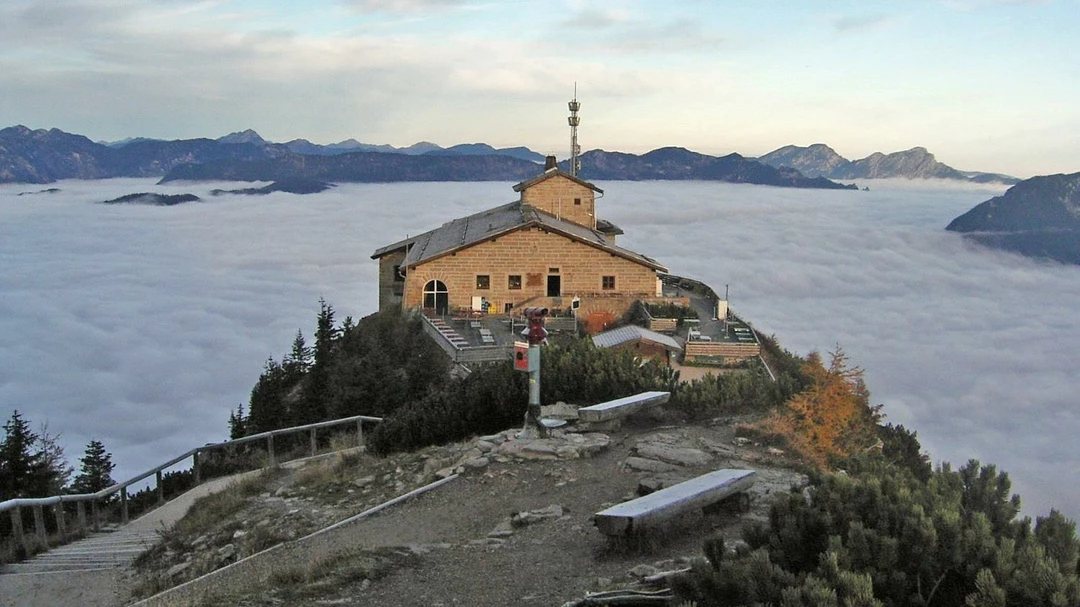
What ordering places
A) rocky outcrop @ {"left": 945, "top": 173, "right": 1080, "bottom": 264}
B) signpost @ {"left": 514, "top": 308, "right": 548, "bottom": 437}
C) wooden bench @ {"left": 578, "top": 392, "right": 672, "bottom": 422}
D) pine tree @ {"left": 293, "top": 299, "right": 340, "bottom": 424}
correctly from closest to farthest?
signpost @ {"left": 514, "top": 308, "right": 548, "bottom": 437}
wooden bench @ {"left": 578, "top": 392, "right": 672, "bottom": 422}
pine tree @ {"left": 293, "top": 299, "right": 340, "bottom": 424}
rocky outcrop @ {"left": 945, "top": 173, "right": 1080, "bottom": 264}

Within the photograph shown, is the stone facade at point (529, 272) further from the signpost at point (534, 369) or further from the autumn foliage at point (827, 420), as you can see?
the signpost at point (534, 369)

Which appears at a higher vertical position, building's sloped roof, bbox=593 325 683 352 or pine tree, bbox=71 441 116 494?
building's sloped roof, bbox=593 325 683 352

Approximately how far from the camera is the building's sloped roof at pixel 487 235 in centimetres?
3122

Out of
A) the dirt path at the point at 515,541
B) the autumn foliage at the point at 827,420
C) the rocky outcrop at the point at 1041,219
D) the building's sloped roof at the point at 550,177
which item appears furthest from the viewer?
the rocky outcrop at the point at 1041,219

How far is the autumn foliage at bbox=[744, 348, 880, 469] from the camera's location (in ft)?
37.2

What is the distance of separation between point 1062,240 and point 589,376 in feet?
411

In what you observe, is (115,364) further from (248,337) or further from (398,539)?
(398,539)

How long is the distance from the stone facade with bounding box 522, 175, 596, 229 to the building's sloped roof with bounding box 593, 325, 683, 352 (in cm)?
1499

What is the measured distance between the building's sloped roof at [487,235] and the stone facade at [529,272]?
21cm

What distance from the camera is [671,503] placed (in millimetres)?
8031

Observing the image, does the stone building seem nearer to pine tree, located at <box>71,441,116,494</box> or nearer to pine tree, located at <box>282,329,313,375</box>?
pine tree, located at <box>282,329,313,375</box>

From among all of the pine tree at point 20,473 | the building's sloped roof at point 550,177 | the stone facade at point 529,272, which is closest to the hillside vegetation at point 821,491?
the pine tree at point 20,473

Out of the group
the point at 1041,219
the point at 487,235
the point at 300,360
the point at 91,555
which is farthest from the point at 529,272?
the point at 1041,219

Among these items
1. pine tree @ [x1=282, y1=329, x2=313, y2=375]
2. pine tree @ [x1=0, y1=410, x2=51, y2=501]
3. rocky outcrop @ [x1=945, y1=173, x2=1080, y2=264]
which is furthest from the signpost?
rocky outcrop @ [x1=945, y1=173, x2=1080, y2=264]
